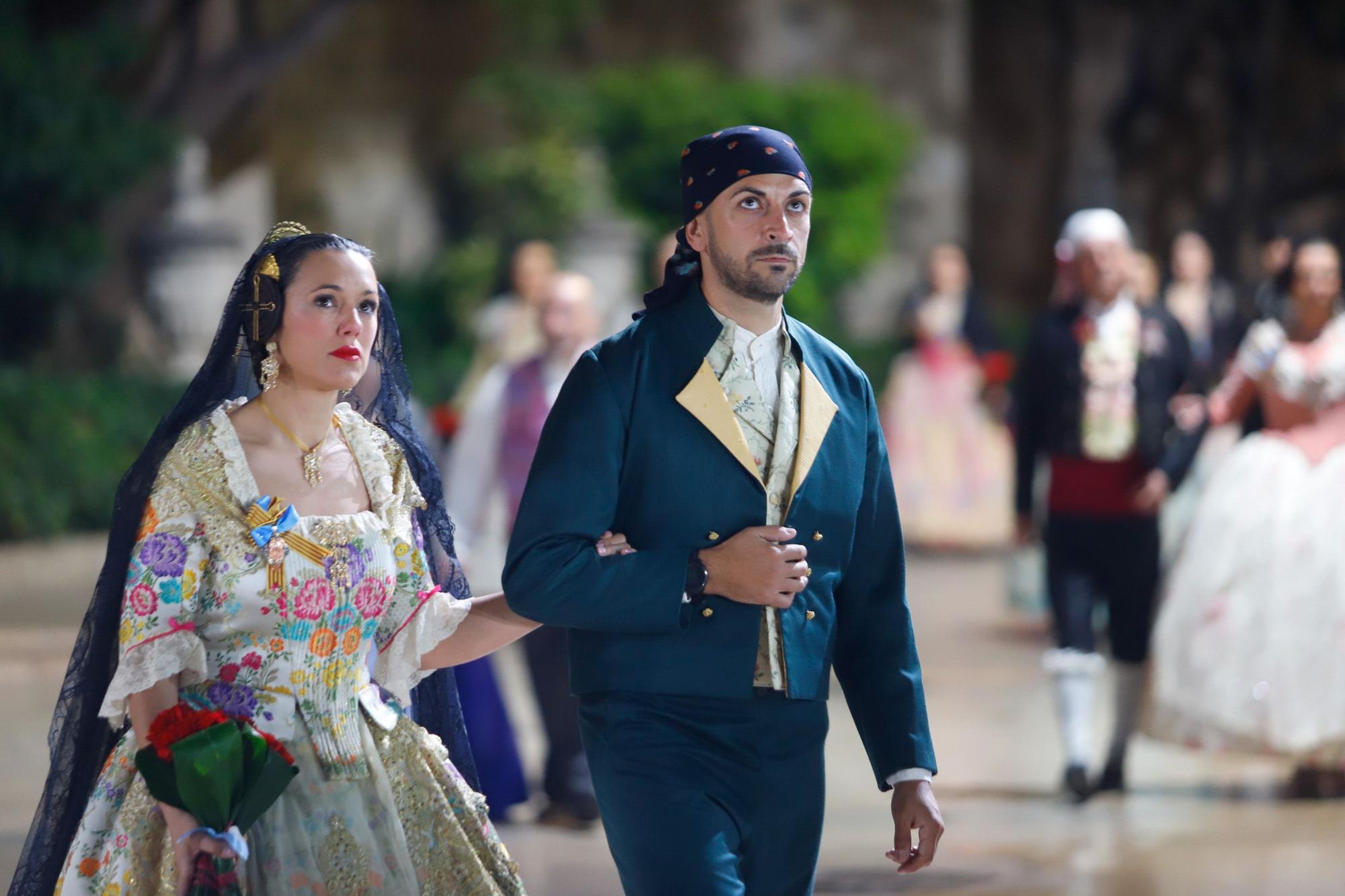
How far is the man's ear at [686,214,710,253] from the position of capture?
3.83 meters

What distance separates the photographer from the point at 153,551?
356 cm

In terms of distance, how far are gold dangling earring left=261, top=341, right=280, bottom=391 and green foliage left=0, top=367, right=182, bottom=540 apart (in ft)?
33.0

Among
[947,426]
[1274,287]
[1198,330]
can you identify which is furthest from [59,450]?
[1274,287]

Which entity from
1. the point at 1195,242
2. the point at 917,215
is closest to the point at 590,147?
the point at 917,215

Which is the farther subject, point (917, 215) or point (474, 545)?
point (917, 215)

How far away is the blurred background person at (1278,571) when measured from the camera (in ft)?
25.3

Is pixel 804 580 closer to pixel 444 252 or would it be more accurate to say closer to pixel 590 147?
pixel 590 147

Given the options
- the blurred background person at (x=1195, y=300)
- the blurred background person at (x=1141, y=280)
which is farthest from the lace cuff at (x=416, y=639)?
the blurred background person at (x=1195, y=300)

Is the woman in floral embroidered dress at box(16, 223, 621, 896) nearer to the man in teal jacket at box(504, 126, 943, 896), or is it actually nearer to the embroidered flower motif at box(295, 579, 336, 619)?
the embroidered flower motif at box(295, 579, 336, 619)

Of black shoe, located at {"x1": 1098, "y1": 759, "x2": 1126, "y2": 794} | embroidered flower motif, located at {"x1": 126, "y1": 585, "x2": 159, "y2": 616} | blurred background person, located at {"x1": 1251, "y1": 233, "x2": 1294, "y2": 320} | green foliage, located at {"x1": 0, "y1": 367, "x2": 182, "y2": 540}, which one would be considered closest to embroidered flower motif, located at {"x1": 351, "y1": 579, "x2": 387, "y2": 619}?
embroidered flower motif, located at {"x1": 126, "y1": 585, "x2": 159, "y2": 616}

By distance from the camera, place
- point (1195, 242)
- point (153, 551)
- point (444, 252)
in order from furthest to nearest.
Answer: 1. point (444, 252)
2. point (1195, 242)
3. point (153, 551)

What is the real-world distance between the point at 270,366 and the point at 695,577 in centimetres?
84

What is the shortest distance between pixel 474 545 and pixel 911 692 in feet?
13.1

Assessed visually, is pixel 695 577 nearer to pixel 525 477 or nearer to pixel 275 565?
A: pixel 275 565
